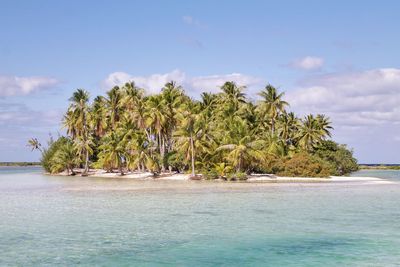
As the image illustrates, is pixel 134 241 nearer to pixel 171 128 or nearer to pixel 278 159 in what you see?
pixel 278 159

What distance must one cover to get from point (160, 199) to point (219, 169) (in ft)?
92.1

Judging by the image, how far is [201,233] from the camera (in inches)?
803

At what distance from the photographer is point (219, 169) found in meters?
63.7

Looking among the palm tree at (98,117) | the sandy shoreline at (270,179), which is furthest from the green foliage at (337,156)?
the palm tree at (98,117)

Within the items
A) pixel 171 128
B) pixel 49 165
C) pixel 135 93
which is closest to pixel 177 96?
pixel 171 128

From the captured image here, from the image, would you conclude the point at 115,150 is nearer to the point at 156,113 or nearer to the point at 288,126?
the point at 156,113

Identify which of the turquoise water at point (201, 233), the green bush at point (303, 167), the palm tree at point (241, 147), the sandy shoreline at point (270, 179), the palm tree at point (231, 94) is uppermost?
the palm tree at point (231, 94)

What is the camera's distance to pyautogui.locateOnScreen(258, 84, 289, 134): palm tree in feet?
250

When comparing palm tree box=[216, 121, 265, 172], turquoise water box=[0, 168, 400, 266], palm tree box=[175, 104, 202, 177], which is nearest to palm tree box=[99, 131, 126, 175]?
palm tree box=[175, 104, 202, 177]

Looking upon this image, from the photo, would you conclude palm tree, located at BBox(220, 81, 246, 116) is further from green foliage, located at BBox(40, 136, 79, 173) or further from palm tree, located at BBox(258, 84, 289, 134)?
green foliage, located at BBox(40, 136, 79, 173)

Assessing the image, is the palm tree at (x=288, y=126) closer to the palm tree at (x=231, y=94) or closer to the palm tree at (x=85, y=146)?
the palm tree at (x=231, y=94)

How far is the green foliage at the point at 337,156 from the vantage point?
76.6 m

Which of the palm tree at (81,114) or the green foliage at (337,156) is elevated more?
the palm tree at (81,114)

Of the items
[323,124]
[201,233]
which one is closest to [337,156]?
[323,124]
